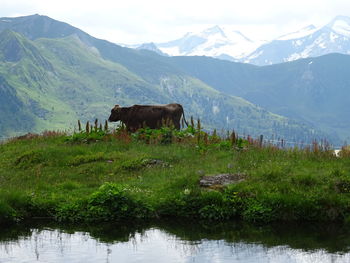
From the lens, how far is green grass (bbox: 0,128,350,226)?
17062 mm

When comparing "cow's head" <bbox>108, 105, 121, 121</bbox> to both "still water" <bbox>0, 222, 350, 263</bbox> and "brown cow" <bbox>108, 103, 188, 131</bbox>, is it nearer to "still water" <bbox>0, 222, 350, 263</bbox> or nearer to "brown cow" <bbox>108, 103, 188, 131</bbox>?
"brown cow" <bbox>108, 103, 188, 131</bbox>

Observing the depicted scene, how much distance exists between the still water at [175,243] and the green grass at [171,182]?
2.71 ft

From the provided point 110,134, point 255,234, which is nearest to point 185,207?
point 255,234

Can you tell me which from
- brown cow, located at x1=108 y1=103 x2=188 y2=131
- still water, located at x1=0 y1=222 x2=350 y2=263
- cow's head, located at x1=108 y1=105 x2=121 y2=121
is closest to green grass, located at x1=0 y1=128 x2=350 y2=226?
still water, located at x1=0 y1=222 x2=350 y2=263

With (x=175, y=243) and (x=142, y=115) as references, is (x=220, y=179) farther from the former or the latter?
(x=142, y=115)

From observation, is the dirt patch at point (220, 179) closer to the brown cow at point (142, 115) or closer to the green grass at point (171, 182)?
the green grass at point (171, 182)

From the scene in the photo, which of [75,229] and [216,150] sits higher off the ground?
[216,150]

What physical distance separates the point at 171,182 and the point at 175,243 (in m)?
4.89

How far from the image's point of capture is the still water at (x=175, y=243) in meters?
13.0

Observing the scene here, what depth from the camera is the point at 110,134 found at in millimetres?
28922

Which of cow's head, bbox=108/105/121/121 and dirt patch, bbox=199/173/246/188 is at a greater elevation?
cow's head, bbox=108/105/121/121

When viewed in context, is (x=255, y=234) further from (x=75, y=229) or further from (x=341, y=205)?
(x=75, y=229)

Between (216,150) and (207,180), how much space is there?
A: 19.3 feet

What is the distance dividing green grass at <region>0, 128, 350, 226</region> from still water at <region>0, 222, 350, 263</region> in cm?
83
